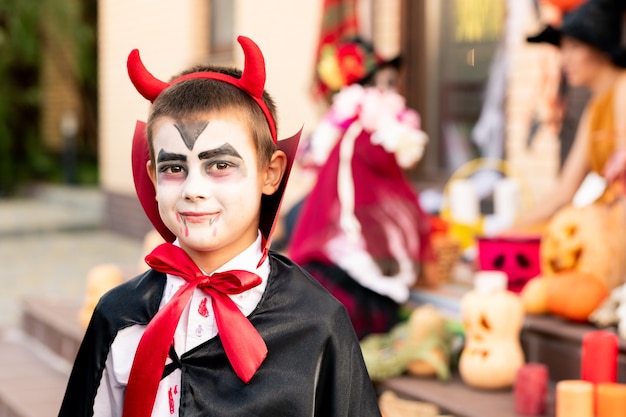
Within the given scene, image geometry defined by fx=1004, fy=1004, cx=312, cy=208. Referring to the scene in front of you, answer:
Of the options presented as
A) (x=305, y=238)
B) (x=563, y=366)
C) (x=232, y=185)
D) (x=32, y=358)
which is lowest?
(x=32, y=358)

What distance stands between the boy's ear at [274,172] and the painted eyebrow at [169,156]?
0.21 meters

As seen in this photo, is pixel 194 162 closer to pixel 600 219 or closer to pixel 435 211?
pixel 600 219

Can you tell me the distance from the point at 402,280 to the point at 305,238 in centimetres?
56

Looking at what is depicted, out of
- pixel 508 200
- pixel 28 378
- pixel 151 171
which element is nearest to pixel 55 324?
pixel 28 378

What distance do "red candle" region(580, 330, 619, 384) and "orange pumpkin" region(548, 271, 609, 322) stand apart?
77 cm

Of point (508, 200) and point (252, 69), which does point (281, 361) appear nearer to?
point (252, 69)

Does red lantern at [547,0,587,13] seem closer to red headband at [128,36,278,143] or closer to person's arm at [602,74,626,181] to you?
person's arm at [602,74,626,181]

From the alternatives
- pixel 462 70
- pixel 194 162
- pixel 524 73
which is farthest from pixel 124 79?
pixel 194 162

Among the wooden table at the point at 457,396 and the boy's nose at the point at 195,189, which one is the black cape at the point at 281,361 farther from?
the wooden table at the point at 457,396

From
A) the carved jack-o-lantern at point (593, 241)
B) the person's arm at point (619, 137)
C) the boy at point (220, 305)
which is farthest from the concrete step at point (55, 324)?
the boy at point (220, 305)

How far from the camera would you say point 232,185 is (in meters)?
2.15

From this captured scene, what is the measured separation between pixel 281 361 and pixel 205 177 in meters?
0.42

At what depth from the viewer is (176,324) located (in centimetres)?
214

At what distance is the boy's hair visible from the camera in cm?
214
